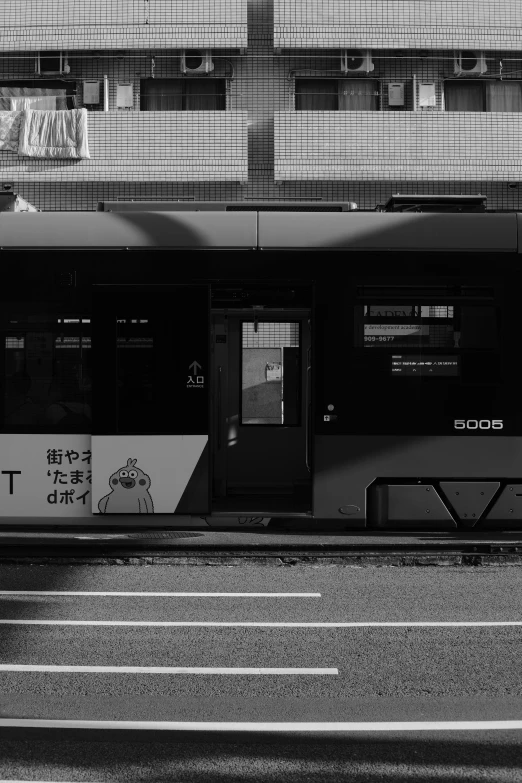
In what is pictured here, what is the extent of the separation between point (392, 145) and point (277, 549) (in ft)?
43.2

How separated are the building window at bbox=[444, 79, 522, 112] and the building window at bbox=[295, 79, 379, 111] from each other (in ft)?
5.95

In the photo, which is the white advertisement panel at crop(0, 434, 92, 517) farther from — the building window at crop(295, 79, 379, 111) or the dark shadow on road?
the building window at crop(295, 79, 379, 111)

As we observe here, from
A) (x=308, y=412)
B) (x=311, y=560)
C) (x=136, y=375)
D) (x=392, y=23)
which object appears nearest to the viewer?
(x=311, y=560)

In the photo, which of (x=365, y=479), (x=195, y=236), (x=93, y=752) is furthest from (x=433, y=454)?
(x=93, y=752)

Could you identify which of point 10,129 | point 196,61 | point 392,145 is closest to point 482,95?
point 392,145

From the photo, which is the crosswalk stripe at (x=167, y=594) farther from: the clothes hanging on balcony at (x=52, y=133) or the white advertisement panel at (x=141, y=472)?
the clothes hanging on balcony at (x=52, y=133)

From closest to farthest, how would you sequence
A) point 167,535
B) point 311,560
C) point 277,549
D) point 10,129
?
point 311,560 < point 277,549 < point 167,535 < point 10,129

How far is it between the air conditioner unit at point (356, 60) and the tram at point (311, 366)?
12485mm

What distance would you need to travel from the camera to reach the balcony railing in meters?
19.3

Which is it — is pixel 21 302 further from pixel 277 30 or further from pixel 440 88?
pixel 440 88

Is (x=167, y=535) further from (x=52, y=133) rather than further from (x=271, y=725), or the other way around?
(x=52, y=133)

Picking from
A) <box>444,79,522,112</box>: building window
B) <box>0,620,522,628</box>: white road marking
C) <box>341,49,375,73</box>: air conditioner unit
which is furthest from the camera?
<box>444,79,522,112</box>: building window

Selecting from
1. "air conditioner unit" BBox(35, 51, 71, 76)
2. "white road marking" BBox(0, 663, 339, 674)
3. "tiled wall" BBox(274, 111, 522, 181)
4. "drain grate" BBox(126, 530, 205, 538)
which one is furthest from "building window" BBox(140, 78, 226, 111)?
"white road marking" BBox(0, 663, 339, 674)

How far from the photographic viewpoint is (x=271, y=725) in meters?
4.29
